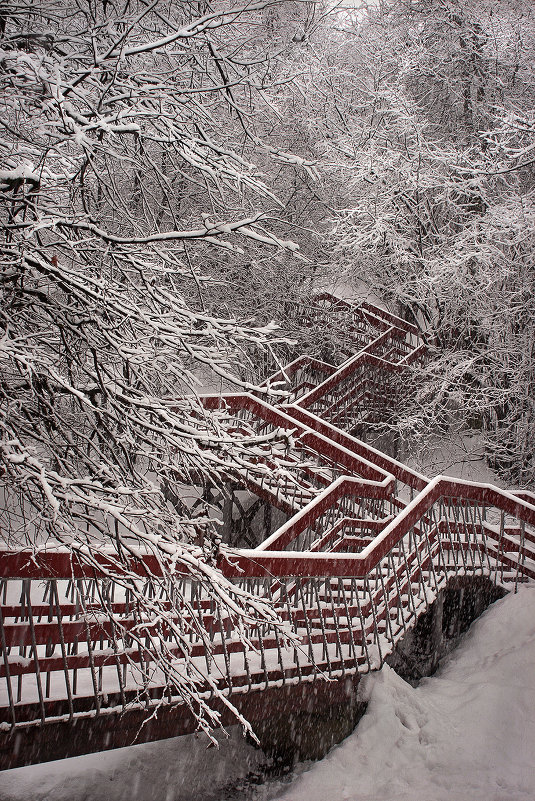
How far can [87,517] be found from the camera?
2787 millimetres

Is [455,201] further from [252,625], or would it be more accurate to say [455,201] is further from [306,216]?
[252,625]

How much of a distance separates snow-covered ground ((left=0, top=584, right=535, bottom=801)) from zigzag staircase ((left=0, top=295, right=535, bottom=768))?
1.63 ft

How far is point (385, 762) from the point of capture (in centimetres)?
493

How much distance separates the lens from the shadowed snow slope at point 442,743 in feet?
15.4

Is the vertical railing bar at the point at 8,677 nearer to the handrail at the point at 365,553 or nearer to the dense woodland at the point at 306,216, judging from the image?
the dense woodland at the point at 306,216

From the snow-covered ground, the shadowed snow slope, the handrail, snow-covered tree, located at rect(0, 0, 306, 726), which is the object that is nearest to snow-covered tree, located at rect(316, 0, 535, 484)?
the handrail

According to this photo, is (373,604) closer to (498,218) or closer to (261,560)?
(261,560)

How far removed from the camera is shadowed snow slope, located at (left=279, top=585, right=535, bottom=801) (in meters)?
4.71

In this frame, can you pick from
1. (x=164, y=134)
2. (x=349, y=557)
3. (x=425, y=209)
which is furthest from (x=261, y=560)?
(x=425, y=209)

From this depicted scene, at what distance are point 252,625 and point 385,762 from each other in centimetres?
264

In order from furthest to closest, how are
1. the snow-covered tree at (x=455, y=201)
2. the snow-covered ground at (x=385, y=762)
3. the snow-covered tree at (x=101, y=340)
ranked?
the snow-covered tree at (x=455, y=201) → the snow-covered ground at (x=385, y=762) → the snow-covered tree at (x=101, y=340)

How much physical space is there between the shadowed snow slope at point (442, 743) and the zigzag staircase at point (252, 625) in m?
0.40

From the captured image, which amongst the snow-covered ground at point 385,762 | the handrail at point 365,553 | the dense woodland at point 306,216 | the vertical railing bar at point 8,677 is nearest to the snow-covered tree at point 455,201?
the dense woodland at point 306,216

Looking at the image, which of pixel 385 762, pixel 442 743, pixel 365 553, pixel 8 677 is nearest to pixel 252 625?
pixel 8 677
